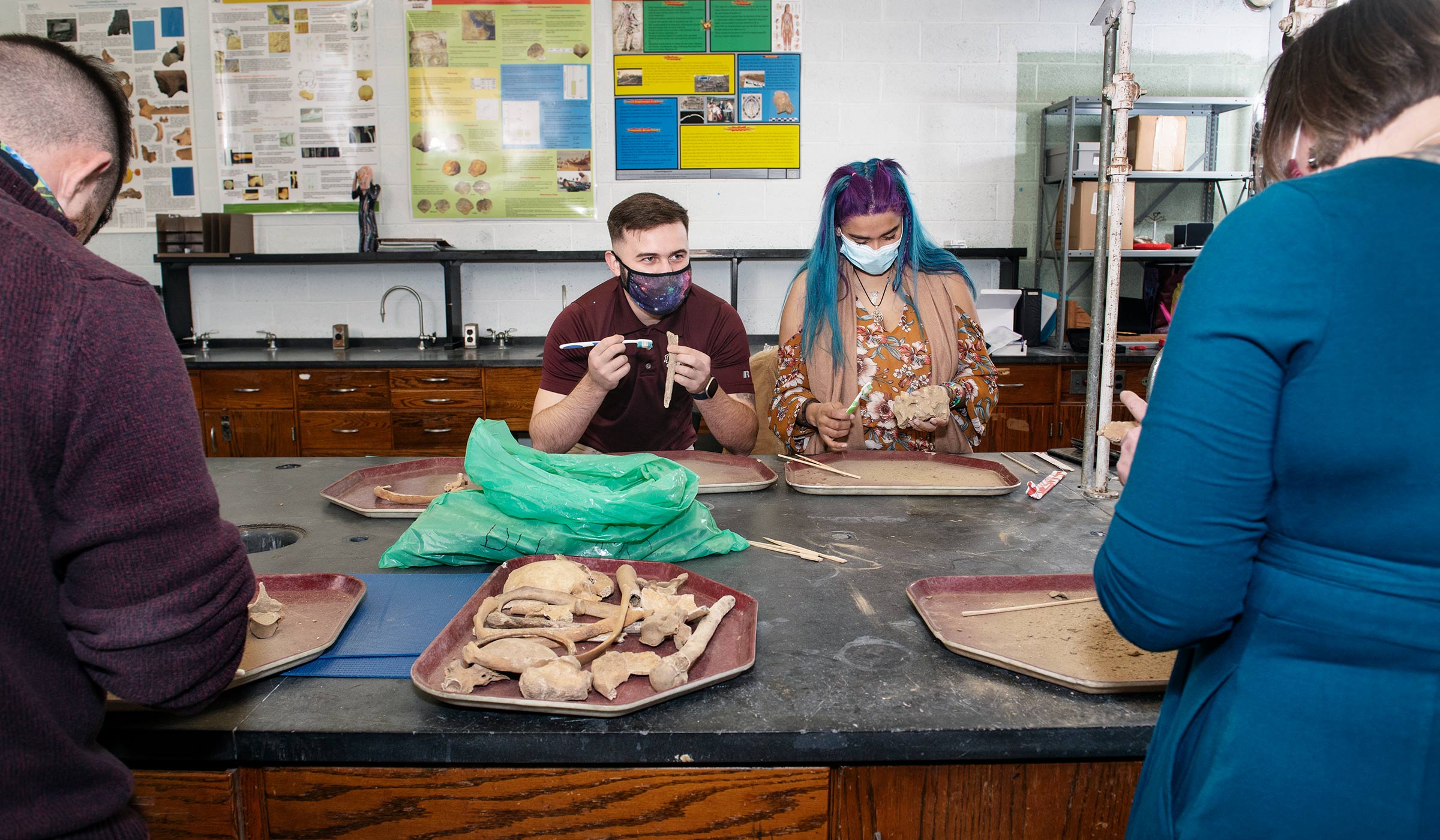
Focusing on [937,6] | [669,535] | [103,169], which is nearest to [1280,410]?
[669,535]

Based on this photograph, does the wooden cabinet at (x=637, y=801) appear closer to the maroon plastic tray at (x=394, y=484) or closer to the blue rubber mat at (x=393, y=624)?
the blue rubber mat at (x=393, y=624)

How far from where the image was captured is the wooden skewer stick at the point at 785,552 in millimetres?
1592

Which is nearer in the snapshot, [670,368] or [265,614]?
[265,614]

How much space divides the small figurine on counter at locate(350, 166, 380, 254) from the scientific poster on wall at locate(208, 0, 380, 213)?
12 centimetres

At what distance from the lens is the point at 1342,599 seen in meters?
0.75

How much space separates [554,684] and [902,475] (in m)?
1.32

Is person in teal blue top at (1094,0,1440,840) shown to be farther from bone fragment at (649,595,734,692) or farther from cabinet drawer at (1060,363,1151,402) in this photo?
cabinet drawer at (1060,363,1151,402)

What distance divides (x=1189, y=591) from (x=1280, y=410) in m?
0.18

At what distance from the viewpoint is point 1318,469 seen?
0.74 metres

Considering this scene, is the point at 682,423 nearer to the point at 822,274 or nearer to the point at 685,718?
the point at 822,274

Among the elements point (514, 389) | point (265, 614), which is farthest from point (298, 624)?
point (514, 389)

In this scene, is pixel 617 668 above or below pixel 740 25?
below

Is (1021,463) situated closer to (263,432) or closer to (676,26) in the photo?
(676,26)

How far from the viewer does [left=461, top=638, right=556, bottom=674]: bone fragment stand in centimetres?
111
